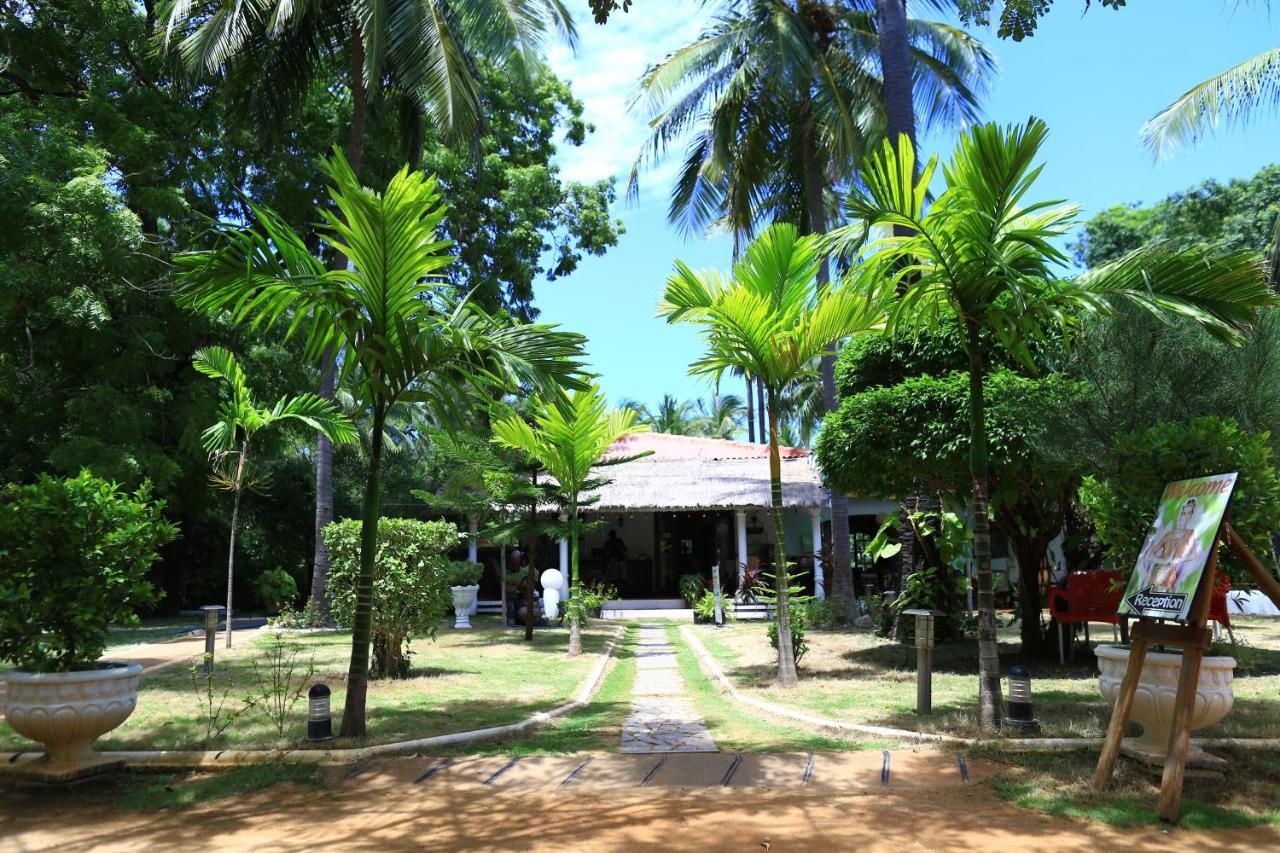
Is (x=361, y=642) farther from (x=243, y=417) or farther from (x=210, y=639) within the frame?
(x=243, y=417)

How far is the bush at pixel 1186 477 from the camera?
5.24 meters

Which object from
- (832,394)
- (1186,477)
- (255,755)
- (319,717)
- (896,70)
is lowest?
(255,755)

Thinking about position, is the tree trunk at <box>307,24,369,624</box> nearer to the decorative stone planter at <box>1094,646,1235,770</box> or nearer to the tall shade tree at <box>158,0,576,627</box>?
the tall shade tree at <box>158,0,576,627</box>

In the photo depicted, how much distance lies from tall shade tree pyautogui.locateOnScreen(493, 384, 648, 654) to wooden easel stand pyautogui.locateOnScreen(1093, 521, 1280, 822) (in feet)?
26.6

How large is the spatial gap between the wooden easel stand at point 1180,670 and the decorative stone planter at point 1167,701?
0.12 metres

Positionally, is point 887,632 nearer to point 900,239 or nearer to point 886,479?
point 886,479

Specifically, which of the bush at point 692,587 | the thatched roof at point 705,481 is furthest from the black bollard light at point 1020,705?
the bush at point 692,587

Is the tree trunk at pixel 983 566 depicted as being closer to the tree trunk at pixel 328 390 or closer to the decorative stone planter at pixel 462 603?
the tree trunk at pixel 328 390

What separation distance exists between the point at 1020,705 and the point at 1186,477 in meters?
2.01

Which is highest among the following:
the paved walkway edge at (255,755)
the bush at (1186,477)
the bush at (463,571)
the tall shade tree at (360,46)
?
the tall shade tree at (360,46)

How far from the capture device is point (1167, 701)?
504 cm

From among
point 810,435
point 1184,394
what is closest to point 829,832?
point 1184,394

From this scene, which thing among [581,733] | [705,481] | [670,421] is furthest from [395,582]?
[670,421]

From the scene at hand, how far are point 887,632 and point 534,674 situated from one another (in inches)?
221
